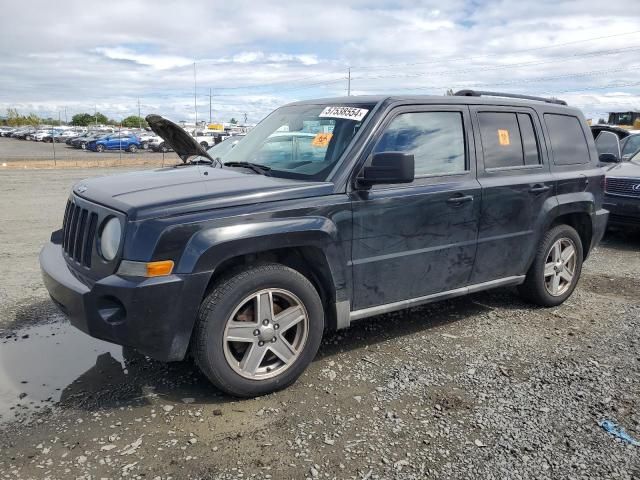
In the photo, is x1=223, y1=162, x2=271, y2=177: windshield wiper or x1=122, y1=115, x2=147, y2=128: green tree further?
x1=122, y1=115, x2=147, y2=128: green tree

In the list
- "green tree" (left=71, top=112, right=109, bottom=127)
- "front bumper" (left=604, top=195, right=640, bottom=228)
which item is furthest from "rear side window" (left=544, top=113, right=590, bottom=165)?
"green tree" (left=71, top=112, right=109, bottom=127)

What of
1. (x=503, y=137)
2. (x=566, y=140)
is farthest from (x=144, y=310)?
(x=566, y=140)

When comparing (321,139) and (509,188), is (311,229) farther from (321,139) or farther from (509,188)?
(509,188)

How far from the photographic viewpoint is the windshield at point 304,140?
386 centimetres

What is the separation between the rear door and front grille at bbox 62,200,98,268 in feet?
9.43

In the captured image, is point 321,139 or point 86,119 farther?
point 86,119

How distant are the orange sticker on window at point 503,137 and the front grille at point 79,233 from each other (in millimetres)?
3221

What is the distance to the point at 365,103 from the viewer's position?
4070 mm

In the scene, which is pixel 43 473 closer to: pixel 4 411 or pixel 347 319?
pixel 4 411

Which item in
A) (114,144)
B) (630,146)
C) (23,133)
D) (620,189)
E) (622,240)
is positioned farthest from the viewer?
(23,133)

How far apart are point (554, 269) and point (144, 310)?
3.82 metres

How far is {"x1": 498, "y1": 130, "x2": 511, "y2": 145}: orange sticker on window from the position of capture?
4.61 metres

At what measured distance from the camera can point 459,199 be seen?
13.7 ft

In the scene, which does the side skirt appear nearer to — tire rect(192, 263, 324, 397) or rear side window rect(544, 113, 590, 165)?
tire rect(192, 263, 324, 397)
